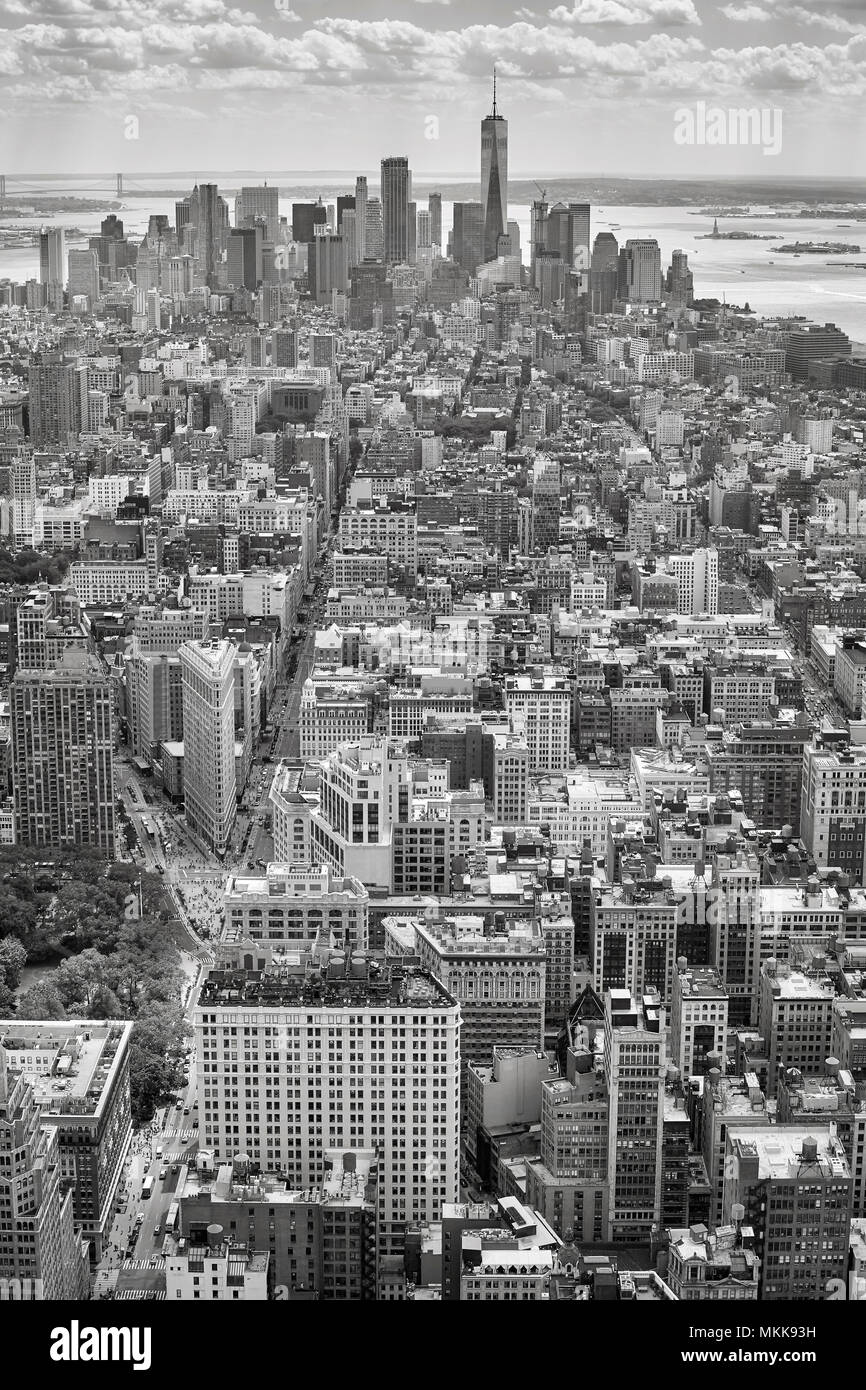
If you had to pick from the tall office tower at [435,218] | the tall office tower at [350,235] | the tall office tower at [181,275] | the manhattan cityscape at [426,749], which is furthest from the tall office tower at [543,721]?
the tall office tower at [181,275]

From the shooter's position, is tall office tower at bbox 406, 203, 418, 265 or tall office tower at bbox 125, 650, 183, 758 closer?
tall office tower at bbox 125, 650, 183, 758

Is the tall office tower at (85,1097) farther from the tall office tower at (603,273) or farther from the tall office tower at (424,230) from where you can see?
the tall office tower at (424,230)

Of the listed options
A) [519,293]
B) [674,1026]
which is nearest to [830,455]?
[519,293]

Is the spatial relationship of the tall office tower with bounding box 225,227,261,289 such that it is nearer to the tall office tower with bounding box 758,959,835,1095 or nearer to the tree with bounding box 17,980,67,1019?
the tree with bounding box 17,980,67,1019

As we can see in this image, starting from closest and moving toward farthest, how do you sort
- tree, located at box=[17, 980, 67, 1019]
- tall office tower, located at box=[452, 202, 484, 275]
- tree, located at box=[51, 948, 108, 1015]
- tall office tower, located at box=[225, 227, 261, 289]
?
tree, located at box=[17, 980, 67, 1019], tree, located at box=[51, 948, 108, 1015], tall office tower, located at box=[452, 202, 484, 275], tall office tower, located at box=[225, 227, 261, 289]

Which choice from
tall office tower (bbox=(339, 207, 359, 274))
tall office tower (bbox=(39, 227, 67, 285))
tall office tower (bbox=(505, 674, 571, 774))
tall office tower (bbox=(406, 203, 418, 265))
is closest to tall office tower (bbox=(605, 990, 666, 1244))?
tall office tower (bbox=(505, 674, 571, 774))

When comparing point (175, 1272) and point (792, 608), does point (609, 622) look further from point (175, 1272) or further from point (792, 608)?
point (175, 1272)
